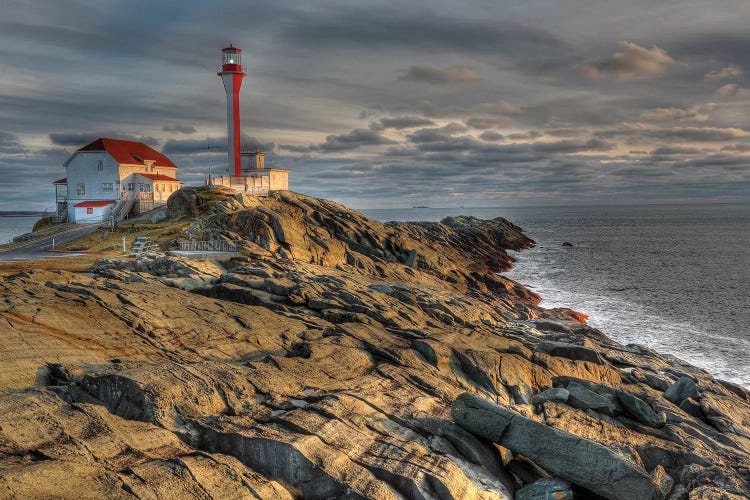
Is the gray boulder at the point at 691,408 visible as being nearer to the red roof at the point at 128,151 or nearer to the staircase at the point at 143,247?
the staircase at the point at 143,247

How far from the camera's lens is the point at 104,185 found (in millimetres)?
68250

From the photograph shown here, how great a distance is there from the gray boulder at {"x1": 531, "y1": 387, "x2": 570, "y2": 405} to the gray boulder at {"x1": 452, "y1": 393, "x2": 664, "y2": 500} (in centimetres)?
527

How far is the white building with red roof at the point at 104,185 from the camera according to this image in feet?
216

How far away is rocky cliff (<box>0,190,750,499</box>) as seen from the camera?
10250mm

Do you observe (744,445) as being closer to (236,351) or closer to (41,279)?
(236,351)

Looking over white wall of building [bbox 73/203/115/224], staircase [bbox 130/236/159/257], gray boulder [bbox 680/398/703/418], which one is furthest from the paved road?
gray boulder [bbox 680/398/703/418]

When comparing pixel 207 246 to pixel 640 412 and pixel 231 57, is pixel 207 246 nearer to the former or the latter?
pixel 640 412

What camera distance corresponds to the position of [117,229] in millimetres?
52500

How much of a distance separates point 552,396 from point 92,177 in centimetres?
6851

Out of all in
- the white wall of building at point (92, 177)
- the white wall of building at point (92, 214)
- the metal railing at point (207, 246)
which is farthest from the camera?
the white wall of building at point (92, 177)

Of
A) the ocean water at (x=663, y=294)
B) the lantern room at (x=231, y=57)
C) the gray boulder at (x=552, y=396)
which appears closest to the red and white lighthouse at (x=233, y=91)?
the lantern room at (x=231, y=57)

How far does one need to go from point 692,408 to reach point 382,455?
1609 centimetres

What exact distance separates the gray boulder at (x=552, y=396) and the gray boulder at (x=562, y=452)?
527cm

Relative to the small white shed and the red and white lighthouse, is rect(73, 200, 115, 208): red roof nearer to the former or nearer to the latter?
the small white shed
